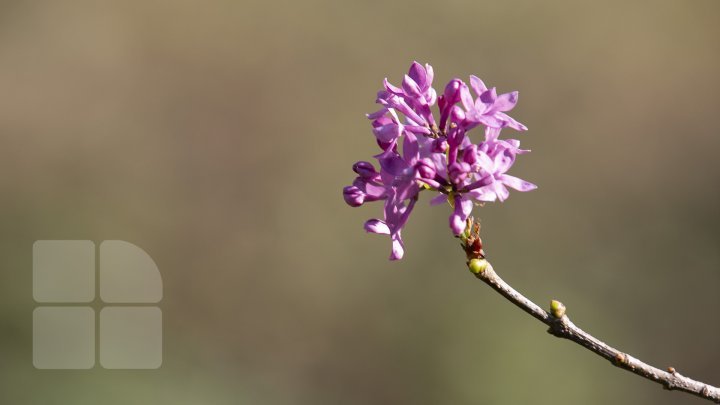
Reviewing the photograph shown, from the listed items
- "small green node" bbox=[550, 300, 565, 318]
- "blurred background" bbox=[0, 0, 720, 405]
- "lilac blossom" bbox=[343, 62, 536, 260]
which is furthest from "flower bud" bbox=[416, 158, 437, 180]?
"blurred background" bbox=[0, 0, 720, 405]

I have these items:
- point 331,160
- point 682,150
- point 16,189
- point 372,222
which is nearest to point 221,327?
point 331,160

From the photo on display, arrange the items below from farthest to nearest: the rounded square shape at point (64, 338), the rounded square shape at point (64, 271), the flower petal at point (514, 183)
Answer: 1. the rounded square shape at point (64, 271)
2. the rounded square shape at point (64, 338)
3. the flower petal at point (514, 183)

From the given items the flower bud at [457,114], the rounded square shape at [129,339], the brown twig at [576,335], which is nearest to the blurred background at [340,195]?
the rounded square shape at [129,339]

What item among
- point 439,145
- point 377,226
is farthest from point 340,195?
point 439,145

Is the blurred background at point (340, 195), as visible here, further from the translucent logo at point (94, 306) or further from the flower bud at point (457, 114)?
the flower bud at point (457, 114)

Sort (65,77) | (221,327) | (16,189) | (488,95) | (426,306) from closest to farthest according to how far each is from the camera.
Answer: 1. (488,95)
2. (426,306)
3. (221,327)
4. (16,189)
5. (65,77)

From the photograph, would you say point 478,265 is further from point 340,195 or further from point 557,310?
point 340,195

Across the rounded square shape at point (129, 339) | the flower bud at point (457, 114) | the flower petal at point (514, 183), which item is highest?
the flower bud at point (457, 114)

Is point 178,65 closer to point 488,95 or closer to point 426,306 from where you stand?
point 426,306
